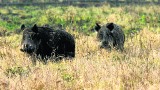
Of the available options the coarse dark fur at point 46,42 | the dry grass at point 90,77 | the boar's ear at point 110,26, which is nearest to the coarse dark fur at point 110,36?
the boar's ear at point 110,26

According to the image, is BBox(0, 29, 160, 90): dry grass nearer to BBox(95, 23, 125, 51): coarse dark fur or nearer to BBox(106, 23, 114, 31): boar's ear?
BBox(95, 23, 125, 51): coarse dark fur

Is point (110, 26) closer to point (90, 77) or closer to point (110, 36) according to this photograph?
point (110, 36)

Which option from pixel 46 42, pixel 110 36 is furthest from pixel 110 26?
pixel 46 42

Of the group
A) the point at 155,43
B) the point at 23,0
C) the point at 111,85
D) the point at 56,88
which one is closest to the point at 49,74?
the point at 56,88

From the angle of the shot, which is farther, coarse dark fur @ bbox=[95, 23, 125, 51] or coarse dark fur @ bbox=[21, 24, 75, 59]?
coarse dark fur @ bbox=[95, 23, 125, 51]

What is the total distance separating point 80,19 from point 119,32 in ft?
31.6

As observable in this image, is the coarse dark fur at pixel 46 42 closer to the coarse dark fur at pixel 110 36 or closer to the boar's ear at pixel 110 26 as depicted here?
the coarse dark fur at pixel 110 36

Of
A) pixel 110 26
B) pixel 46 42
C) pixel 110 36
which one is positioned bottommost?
pixel 110 36

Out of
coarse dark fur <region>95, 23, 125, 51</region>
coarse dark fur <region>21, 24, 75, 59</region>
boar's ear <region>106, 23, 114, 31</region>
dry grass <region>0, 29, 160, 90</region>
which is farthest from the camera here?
boar's ear <region>106, 23, 114, 31</region>

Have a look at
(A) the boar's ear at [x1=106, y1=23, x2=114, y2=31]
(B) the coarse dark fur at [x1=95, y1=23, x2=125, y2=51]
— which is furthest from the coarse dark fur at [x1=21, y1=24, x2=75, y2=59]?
(A) the boar's ear at [x1=106, y1=23, x2=114, y2=31]

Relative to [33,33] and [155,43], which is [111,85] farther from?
[155,43]

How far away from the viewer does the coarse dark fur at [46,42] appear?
1123 cm

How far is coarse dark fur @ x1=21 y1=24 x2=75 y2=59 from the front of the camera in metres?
11.2

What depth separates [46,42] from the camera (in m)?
11.7
